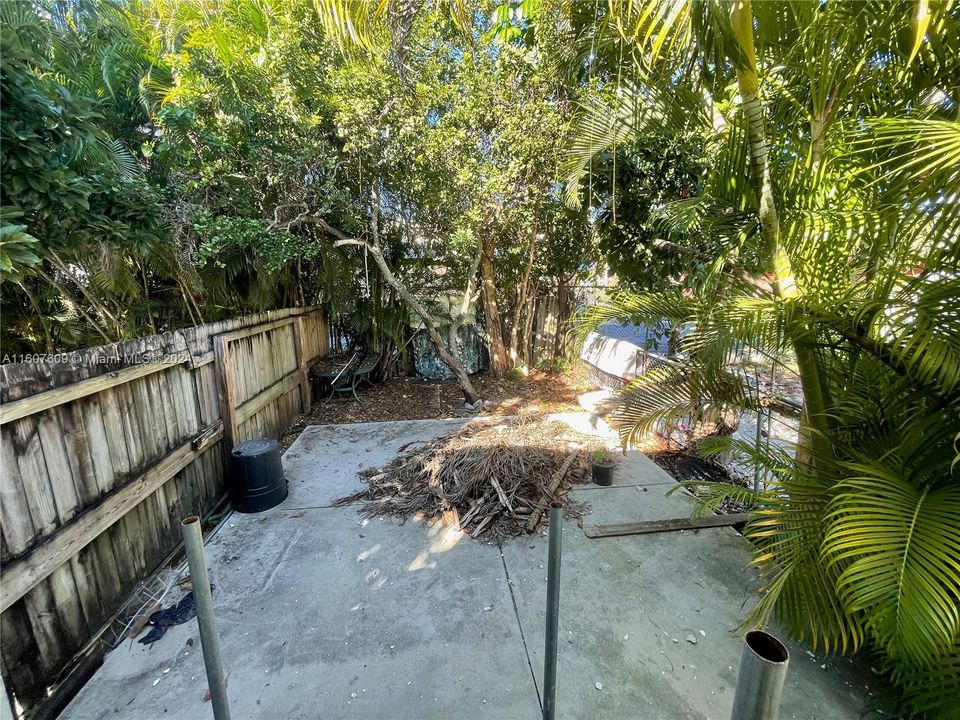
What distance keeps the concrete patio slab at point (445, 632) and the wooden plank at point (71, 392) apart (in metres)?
1.33

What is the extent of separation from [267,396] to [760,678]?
5106 mm

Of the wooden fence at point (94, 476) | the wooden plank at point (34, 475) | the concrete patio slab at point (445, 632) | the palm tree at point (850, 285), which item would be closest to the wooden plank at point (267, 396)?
the wooden fence at point (94, 476)

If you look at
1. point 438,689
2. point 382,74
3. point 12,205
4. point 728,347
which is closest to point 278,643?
point 438,689

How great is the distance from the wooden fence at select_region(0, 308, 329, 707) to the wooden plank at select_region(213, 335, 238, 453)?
1cm

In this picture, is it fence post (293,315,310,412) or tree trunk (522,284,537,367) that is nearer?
fence post (293,315,310,412)

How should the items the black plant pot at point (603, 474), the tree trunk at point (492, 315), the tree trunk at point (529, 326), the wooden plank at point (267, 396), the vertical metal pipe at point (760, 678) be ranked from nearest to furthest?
1. the vertical metal pipe at point (760, 678)
2. the black plant pot at point (603, 474)
3. the wooden plank at point (267, 396)
4. the tree trunk at point (492, 315)
5. the tree trunk at point (529, 326)

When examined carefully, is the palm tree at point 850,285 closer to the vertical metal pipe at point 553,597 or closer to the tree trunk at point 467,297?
the vertical metal pipe at point 553,597

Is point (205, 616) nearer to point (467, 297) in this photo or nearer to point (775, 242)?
point (775, 242)

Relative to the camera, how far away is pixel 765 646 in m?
0.88

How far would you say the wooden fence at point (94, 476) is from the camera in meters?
1.86

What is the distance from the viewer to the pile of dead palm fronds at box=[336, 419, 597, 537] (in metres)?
3.39

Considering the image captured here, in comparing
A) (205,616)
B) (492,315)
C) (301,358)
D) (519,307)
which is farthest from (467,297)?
(205,616)

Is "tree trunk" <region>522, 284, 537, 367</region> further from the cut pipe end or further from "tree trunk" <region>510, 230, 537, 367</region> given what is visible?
the cut pipe end

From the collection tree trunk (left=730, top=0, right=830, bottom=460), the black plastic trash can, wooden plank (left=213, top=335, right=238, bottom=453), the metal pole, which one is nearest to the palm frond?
tree trunk (left=730, top=0, right=830, bottom=460)
